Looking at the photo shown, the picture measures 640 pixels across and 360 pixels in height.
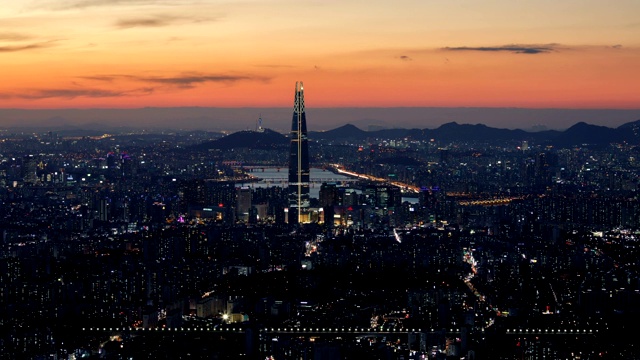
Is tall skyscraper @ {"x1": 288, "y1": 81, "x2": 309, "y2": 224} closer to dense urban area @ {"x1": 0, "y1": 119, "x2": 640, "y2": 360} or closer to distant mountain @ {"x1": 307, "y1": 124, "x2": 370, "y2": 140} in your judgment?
dense urban area @ {"x1": 0, "y1": 119, "x2": 640, "y2": 360}

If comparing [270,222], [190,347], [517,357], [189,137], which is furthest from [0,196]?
[189,137]

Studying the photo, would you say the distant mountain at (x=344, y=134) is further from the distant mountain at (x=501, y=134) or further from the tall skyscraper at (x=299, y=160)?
the tall skyscraper at (x=299, y=160)

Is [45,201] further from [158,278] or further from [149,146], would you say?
[149,146]

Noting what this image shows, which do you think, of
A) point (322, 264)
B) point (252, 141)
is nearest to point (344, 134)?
point (252, 141)

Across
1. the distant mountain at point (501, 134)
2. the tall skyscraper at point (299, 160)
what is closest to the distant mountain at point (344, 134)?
the distant mountain at point (501, 134)

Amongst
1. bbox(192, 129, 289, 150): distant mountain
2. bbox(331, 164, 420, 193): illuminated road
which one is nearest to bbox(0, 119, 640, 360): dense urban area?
bbox(331, 164, 420, 193): illuminated road

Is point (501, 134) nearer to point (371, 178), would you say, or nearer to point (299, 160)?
point (371, 178)
